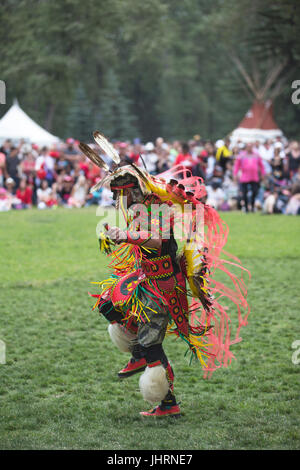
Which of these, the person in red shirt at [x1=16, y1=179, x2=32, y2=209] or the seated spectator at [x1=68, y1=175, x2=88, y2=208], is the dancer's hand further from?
the seated spectator at [x1=68, y1=175, x2=88, y2=208]

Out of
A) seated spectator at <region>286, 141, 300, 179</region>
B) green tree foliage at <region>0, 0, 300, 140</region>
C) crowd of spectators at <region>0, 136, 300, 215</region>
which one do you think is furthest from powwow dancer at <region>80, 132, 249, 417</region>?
green tree foliage at <region>0, 0, 300, 140</region>

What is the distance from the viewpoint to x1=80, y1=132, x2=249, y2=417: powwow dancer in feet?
14.7

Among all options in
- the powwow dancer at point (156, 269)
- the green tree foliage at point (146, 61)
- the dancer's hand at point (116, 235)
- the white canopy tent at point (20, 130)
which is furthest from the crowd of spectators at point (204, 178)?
the green tree foliage at point (146, 61)

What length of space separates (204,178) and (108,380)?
1210cm

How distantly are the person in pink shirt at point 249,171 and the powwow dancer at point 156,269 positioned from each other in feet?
39.3

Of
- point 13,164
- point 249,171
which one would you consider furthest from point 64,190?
point 249,171

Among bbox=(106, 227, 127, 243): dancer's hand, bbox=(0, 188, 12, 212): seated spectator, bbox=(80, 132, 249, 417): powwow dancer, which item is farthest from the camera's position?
bbox=(0, 188, 12, 212): seated spectator

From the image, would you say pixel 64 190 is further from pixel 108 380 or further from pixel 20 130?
pixel 108 380

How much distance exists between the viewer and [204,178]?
17.2m

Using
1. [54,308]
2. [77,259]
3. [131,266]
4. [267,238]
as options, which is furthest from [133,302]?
[267,238]

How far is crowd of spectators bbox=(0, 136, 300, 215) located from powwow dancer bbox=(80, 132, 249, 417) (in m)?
11.7

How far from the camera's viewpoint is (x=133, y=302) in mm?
4594

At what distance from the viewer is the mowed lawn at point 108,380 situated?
14.1 ft

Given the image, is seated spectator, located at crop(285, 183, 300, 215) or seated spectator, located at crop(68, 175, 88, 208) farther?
seated spectator, located at crop(68, 175, 88, 208)
